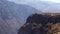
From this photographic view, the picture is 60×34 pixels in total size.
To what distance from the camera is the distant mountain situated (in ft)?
190

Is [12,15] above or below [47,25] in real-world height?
below

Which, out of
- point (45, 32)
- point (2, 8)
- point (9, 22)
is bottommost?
point (9, 22)

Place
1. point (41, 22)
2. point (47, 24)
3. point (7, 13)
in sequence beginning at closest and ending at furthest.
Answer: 1. point (47, 24)
2. point (41, 22)
3. point (7, 13)

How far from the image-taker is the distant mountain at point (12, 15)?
57781mm

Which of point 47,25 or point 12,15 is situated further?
point 12,15

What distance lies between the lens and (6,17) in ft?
199

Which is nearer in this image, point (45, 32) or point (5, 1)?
point (45, 32)

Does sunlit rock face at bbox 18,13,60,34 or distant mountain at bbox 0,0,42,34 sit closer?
sunlit rock face at bbox 18,13,60,34

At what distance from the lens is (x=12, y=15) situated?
214 ft

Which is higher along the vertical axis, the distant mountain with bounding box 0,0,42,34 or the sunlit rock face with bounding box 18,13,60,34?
the sunlit rock face with bounding box 18,13,60,34

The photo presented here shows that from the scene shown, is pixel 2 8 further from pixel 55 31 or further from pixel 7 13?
pixel 55 31

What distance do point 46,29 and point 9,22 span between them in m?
49.4

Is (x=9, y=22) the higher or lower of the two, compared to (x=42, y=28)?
lower

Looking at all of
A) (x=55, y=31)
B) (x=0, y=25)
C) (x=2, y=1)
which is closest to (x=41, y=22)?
(x=55, y=31)
